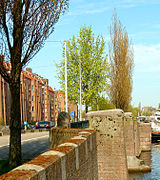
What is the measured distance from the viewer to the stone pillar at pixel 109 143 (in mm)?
12453

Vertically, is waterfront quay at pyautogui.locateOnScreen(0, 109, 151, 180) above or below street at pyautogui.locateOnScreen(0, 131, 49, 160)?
above

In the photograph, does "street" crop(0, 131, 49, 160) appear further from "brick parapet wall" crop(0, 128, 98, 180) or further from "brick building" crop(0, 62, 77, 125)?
"brick building" crop(0, 62, 77, 125)

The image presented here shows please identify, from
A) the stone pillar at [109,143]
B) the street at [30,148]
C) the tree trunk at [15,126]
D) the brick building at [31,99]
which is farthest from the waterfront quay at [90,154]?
the brick building at [31,99]

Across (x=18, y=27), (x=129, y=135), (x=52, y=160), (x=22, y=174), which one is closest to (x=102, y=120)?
(x=18, y=27)

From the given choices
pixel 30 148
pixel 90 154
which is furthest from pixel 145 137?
pixel 90 154

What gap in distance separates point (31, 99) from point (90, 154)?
78124mm

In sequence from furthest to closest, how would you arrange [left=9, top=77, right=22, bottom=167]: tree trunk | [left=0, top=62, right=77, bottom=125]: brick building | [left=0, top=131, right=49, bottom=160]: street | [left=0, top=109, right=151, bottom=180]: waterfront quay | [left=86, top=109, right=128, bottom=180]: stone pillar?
[left=0, top=62, right=77, bottom=125]: brick building → [left=0, top=131, right=49, bottom=160]: street → [left=86, top=109, right=128, bottom=180]: stone pillar → [left=9, top=77, right=22, bottom=167]: tree trunk → [left=0, top=109, right=151, bottom=180]: waterfront quay

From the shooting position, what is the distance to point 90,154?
31.5 ft

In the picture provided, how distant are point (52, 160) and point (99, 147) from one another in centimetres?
806

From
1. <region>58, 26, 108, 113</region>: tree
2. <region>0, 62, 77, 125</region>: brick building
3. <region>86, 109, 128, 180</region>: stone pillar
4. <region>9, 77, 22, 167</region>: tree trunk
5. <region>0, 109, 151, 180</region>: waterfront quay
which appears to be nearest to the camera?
<region>0, 109, 151, 180</region>: waterfront quay

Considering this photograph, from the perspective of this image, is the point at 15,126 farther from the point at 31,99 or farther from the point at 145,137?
the point at 31,99

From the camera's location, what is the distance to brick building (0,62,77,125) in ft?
218

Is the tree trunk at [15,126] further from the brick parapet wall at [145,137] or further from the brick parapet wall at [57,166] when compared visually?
the brick parapet wall at [145,137]

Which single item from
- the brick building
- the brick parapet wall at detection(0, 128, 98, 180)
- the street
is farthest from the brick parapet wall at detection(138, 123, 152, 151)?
the brick parapet wall at detection(0, 128, 98, 180)
